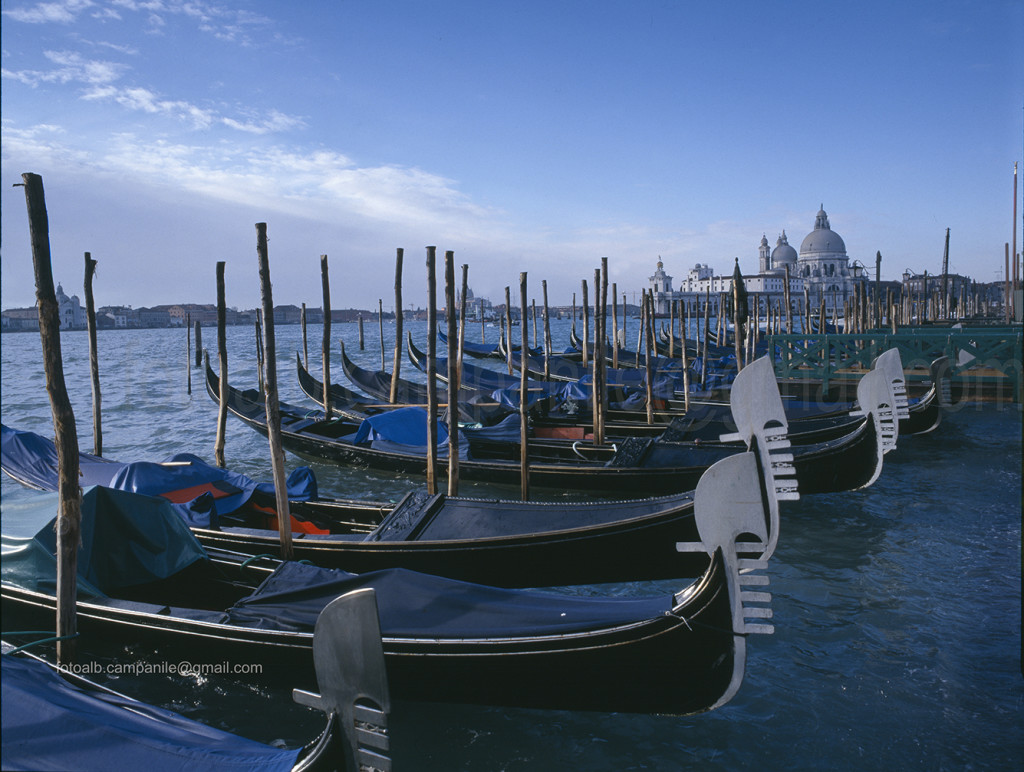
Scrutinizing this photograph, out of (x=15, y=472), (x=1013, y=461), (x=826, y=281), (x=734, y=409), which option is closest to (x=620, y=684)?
(x=734, y=409)

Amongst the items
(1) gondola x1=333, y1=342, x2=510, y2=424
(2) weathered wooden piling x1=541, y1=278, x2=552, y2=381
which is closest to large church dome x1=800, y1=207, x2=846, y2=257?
(2) weathered wooden piling x1=541, y1=278, x2=552, y2=381

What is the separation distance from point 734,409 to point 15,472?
5519mm

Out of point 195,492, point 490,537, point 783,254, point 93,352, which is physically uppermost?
point 783,254

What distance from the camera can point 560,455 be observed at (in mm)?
6863

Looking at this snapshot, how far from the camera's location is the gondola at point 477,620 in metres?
2.26

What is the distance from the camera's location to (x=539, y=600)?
2.77 meters

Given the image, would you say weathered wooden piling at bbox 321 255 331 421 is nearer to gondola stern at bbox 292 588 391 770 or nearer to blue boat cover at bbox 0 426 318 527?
blue boat cover at bbox 0 426 318 527

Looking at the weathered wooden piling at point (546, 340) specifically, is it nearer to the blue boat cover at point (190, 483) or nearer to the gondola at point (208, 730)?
the blue boat cover at point (190, 483)

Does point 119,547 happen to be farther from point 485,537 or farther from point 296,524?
point 485,537

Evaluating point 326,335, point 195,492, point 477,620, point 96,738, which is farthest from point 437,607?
point 326,335

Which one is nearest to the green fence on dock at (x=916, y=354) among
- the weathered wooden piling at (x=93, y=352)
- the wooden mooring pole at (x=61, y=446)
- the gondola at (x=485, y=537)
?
the gondola at (x=485, y=537)

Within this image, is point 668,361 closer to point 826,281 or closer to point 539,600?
point 539,600

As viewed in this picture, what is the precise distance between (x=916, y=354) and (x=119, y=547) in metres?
9.60

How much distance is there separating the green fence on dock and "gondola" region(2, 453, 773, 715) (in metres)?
7.94
